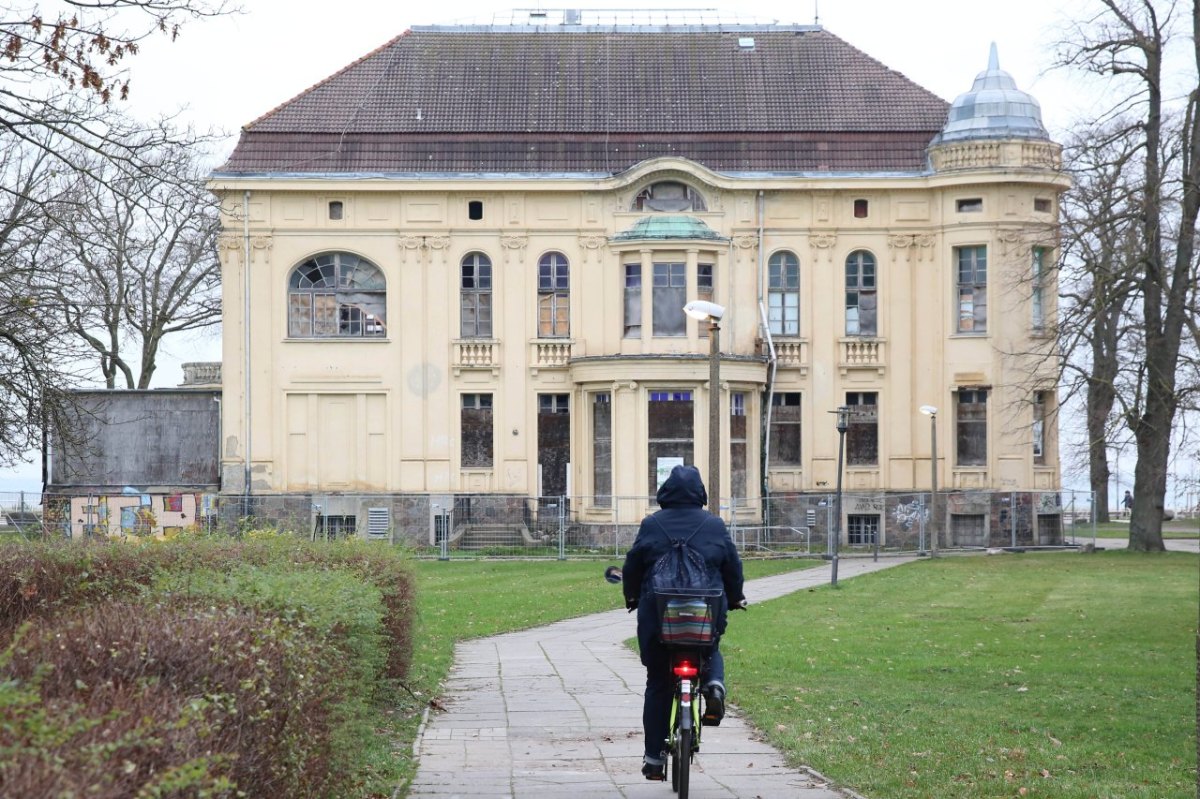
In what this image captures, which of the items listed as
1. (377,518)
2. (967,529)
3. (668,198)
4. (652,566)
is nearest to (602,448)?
(377,518)

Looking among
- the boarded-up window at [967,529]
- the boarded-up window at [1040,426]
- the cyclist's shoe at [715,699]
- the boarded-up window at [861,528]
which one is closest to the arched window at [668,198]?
the boarded-up window at [861,528]

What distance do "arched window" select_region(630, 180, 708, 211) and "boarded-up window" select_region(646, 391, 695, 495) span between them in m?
5.49

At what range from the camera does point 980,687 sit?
16.5 m

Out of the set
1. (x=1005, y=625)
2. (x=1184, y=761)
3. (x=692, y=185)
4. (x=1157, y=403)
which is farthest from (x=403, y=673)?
(x=692, y=185)

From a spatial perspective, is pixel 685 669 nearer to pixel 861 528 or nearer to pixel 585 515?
pixel 585 515

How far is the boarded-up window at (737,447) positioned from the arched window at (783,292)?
106 inches

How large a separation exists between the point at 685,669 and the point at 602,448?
35.5 m

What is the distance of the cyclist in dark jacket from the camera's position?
34.3 ft

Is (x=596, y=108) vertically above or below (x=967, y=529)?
above

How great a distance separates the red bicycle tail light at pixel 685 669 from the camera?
1013 centimetres

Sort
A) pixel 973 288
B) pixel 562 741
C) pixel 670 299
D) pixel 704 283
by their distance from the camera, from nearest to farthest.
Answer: pixel 562 741 < pixel 670 299 < pixel 704 283 < pixel 973 288

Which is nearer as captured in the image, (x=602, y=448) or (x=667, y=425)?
(x=667, y=425)

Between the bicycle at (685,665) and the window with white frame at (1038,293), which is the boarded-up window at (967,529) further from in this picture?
the bicycle at (685,665)

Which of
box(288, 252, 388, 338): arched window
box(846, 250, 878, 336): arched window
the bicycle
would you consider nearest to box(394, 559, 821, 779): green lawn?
the bicycle
